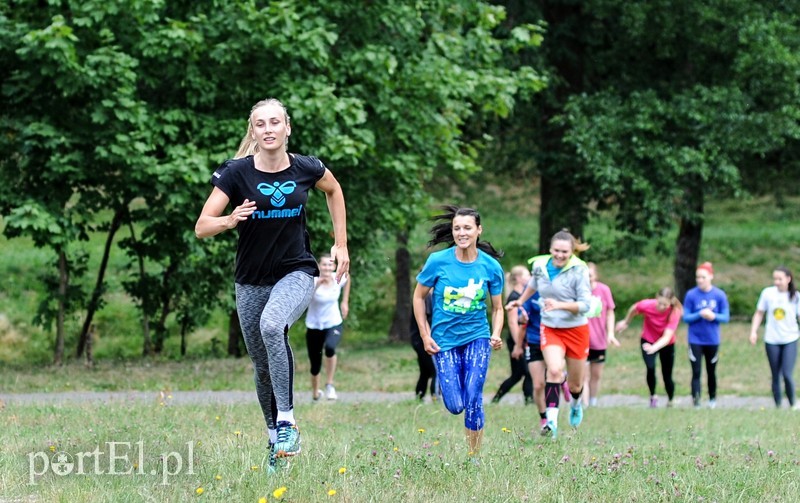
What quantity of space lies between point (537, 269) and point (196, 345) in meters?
18.5

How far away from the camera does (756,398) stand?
17141 millimetres

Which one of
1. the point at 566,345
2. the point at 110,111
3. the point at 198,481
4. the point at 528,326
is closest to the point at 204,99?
the point at 110,111

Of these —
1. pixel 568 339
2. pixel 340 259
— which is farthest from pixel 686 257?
pixel 340 259

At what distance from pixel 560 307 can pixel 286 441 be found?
4.21m

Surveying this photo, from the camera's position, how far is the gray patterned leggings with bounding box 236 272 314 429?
20.4 ft

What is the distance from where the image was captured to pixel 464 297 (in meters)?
8.00

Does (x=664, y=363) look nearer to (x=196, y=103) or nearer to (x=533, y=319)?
(x=533, y=319)

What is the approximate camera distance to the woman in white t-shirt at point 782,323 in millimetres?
14766

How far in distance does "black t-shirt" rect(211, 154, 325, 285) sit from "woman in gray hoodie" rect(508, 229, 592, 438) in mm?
3982

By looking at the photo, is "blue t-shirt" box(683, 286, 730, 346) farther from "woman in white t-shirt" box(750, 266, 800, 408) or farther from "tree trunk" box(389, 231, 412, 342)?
"tree trunk" box(389, 231, 412, 342)

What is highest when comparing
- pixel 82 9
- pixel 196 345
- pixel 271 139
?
pixel 82 9

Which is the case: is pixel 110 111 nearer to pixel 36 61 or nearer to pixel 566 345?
pixel 36 61

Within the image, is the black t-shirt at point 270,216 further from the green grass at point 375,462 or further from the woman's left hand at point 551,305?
the woman's left hand at point 551,305

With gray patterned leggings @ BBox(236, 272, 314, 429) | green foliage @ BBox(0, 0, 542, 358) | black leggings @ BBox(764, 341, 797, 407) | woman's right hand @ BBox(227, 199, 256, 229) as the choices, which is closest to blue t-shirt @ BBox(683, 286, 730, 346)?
Answer: black leggings @ BBox(764, 341, 797, 407)
